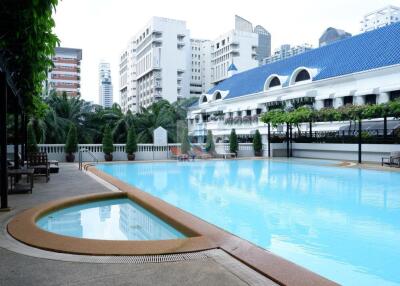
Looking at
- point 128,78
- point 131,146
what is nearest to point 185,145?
Answer: point 131,146

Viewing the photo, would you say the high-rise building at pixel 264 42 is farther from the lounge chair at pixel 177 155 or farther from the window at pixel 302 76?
the lounge chair at pixel 177 155

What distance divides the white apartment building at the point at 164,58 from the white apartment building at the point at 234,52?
1097cm

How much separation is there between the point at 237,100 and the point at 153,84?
4681cm

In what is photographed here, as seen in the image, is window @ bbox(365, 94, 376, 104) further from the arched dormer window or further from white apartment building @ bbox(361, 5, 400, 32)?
white apartment building @ bbox(361, 5, 400, 32)

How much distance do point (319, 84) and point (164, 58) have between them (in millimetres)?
58436

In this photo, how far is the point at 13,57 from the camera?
23.6 feet

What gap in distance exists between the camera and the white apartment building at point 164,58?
8325 centimetres

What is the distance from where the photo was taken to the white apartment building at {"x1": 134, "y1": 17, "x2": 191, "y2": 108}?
8325 cm

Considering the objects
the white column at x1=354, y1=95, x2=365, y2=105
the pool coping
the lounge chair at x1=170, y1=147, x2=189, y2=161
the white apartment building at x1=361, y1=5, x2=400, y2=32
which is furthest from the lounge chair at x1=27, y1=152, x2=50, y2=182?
the white apartment building at x1=361, y1=5, x2=400, y2=32

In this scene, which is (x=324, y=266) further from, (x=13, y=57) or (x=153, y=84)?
(x=153, y=84)

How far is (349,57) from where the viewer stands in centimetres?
3039

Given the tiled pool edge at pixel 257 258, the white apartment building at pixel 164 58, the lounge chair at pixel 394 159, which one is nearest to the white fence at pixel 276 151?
the lounge chair at pixel 394 159

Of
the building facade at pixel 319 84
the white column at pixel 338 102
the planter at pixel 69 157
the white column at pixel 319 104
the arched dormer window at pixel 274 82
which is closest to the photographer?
the planter at pixel 69 157

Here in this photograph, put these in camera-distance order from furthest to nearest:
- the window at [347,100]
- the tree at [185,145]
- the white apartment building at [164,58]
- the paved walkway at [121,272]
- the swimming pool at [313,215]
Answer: the white apartment building at [164,58], the window at [347,100], the tree at [185,145], the swimming pool at [313,215], the paved walkway at [121,272]
